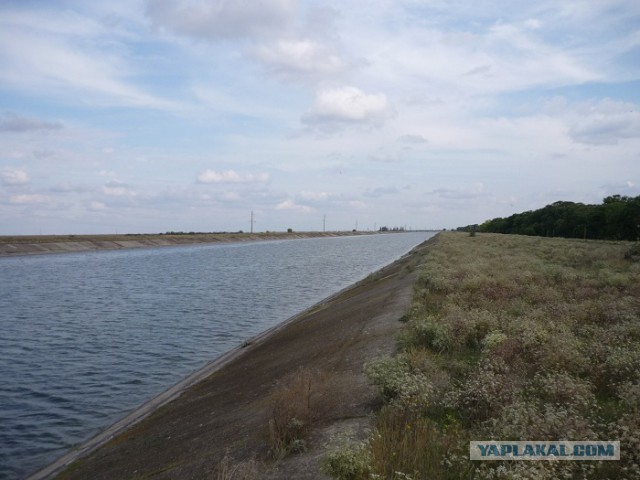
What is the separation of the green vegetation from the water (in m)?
8.33

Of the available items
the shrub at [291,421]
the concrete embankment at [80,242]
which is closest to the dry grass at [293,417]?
the shrub at [291,421]

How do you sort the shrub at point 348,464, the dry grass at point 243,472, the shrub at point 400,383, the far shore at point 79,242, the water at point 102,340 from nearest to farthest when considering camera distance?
the shrub at point 348,464 < the dry grass at point 243,472 < the shrub at point 400,383 < the water at point 102,340 < the far shore at point 79,242

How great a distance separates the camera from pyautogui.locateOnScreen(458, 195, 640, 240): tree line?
64.1 metres

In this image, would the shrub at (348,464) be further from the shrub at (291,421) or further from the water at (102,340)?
the water at (102,340)

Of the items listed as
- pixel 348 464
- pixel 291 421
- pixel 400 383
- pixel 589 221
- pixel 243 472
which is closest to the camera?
pixel 348 464

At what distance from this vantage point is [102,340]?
20188mm

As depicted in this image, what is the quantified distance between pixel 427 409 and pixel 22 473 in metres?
8.67

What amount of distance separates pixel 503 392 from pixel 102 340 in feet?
59.8

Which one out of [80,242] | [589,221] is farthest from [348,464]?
[80,242]

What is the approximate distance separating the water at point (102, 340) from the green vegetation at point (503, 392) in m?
8.33

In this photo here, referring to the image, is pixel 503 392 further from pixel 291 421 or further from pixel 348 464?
pixel 291 421

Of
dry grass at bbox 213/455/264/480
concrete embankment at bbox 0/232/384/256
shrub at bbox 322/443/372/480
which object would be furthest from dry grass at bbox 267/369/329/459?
concrete embankment at bbox 0/232/384/256

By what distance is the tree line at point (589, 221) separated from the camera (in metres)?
64.1

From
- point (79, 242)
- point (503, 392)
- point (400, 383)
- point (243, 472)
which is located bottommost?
point (243, 472)
